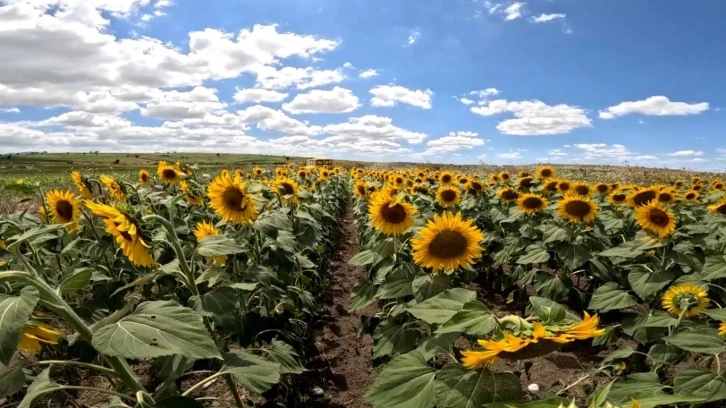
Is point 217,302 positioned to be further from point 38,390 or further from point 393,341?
point 393,341

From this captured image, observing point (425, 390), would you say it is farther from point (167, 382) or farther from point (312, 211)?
point (312, 211)

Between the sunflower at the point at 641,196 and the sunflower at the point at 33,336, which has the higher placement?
the sunflower at the point at 641,196

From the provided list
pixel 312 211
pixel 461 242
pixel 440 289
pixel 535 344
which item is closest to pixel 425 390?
pixel 535 344

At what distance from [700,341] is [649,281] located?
7.66ft

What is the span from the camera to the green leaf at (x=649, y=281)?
4262mm

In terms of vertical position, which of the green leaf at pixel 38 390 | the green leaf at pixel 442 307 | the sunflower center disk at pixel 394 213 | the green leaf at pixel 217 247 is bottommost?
the green leaf at pixel 38 390

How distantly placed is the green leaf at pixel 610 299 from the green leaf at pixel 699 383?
5.89ft

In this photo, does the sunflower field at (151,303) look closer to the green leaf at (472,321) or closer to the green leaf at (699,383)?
the green leaf at (472,321)

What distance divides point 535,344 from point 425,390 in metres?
0.57

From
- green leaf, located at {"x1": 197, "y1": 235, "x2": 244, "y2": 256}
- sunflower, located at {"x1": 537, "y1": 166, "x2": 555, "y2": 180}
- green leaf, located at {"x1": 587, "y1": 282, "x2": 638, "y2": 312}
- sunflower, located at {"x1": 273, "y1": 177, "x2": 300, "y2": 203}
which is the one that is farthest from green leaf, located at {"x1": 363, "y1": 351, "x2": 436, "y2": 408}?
sunflower, located at {"x1": 537, "y1": 166, "x2": 555, "y2": 180}

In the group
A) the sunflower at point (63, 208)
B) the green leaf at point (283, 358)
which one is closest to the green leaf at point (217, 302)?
the green leaf at point (283, 358)

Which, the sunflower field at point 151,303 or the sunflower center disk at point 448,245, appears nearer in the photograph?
the sunflower field at point 151,303

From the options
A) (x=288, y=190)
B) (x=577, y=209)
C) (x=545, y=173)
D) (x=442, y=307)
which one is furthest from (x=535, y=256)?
(x=545, y=173)

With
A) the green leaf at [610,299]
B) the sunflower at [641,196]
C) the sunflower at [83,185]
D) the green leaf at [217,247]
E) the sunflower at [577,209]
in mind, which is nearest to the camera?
the green leaf at [217,247]
